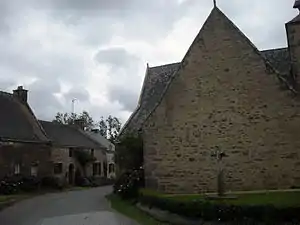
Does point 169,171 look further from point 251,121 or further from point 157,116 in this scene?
point 251,121

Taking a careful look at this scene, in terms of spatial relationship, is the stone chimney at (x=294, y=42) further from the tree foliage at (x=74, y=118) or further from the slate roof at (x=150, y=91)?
the tree foliage at (x=74, y=118)

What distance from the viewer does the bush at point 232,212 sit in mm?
11281

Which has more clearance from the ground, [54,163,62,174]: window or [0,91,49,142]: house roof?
[0,91,49,142]: house roof

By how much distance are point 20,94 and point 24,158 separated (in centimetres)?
917

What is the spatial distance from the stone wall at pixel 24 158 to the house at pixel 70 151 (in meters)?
1.92

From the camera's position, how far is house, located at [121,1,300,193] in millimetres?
20812

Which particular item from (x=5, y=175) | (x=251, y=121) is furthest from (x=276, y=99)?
(x=5, y=175)

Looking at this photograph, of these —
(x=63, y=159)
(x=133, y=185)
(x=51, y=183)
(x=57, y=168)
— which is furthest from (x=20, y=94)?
(x=133, y=185)

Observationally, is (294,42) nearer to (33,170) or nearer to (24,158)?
(24,158)

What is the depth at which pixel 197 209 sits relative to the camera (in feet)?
44.7

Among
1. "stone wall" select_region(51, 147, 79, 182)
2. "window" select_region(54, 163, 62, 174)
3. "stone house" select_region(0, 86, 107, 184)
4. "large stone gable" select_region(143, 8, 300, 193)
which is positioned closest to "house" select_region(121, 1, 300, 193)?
"large stone gable" select_region(143, 8, 300, 193)

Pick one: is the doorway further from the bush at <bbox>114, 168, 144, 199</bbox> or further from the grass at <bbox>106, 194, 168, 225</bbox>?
the grass at <bbox>106, 194, 168, 225</bbox>

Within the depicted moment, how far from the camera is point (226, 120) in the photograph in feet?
72.1

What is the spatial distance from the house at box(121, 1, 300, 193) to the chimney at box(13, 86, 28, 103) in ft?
82.5
